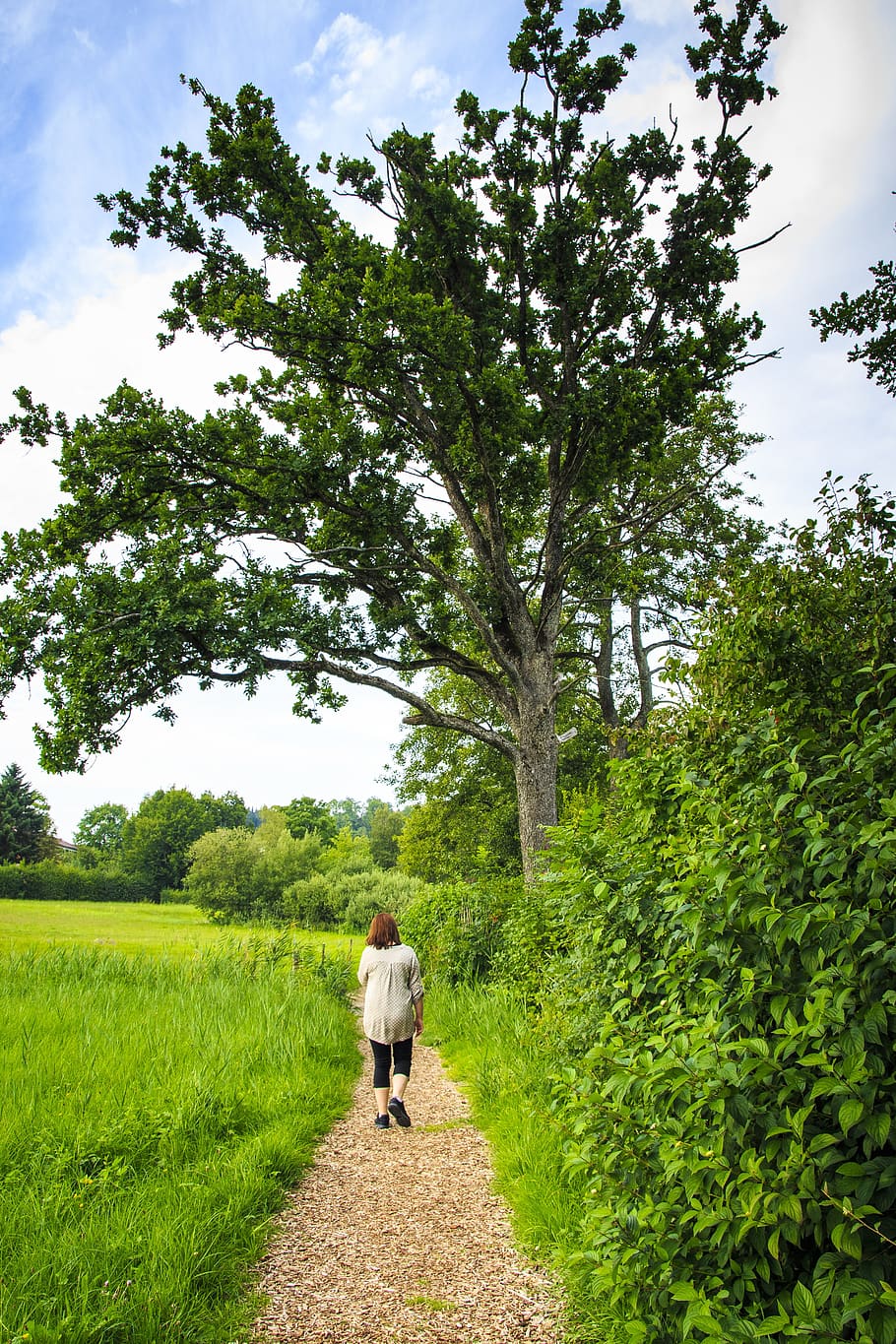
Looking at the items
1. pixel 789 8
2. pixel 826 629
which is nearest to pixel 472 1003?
pixel 826 629

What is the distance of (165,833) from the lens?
2058 inches

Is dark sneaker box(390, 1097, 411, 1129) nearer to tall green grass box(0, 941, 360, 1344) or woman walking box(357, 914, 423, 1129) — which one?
woman walking box(357, 914, 423, 1129)

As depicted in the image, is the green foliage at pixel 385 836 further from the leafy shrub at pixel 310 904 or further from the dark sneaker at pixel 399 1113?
the dark sneaker at pixel 399 1113

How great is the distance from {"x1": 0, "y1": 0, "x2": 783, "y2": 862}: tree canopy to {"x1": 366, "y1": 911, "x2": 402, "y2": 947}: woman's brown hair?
5.02 meters

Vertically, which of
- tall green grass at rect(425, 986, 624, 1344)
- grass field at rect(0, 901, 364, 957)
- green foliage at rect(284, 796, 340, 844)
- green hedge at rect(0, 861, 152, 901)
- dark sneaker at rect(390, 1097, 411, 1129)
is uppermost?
green foliage at rect(284, 796, 340, 844)

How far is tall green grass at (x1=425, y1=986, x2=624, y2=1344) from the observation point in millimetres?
3232

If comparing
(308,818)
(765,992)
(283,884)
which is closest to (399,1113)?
(765,992)

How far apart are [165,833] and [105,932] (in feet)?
127

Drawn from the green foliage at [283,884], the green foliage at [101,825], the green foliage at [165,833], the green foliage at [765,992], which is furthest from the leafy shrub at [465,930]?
the green foliage at [101,825]

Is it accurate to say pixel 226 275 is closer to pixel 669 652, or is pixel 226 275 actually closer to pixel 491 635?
pixel 491 635

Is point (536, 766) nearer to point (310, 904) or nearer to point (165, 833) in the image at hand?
point (310, 904)

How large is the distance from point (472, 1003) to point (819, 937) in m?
7.70

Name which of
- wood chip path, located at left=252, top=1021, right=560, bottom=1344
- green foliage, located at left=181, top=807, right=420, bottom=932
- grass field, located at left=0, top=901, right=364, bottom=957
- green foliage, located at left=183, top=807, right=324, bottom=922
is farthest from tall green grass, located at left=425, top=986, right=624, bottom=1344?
green foliage, located at left=183, top=807, right=324, bottom=922

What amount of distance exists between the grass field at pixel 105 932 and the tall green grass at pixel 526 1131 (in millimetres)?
5356
